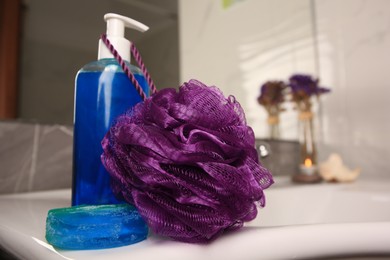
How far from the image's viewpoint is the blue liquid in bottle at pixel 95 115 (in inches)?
10.8

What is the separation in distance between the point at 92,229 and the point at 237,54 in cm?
89

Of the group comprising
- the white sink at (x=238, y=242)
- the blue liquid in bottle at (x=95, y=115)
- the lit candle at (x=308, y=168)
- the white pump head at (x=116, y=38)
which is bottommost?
the white sink at (x=238, y=242)

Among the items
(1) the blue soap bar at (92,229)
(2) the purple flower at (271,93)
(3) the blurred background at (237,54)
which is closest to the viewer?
(1) the blue soap bar at (92,229)

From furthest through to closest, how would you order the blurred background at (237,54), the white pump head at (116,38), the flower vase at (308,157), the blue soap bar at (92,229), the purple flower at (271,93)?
the purple flower at (271,93) → the flower vase at (308,157) → the blurred background at (237,54) → the white pump head at (116,38) → the blue soap bar at (92,229)

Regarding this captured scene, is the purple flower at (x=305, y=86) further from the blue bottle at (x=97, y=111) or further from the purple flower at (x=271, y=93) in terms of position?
the blue bottle at (x=97, y=111)

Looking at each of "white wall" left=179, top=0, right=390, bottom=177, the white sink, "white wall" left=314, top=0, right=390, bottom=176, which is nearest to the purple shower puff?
the white sink

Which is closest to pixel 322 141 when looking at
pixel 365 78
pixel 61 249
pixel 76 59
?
pixel 365 78

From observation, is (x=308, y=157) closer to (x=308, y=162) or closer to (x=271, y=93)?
(x=308, y=162)

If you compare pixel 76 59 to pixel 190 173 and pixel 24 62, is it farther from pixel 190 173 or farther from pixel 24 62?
pixel 190 173

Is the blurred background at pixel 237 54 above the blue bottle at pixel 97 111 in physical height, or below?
above

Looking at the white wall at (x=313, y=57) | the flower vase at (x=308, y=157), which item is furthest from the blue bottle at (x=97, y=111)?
the flower vase at (x=308, y=157)

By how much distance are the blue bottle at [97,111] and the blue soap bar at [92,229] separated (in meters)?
0.07

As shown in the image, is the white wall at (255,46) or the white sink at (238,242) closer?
the white sink at (238,242)

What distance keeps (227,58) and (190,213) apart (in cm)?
83
